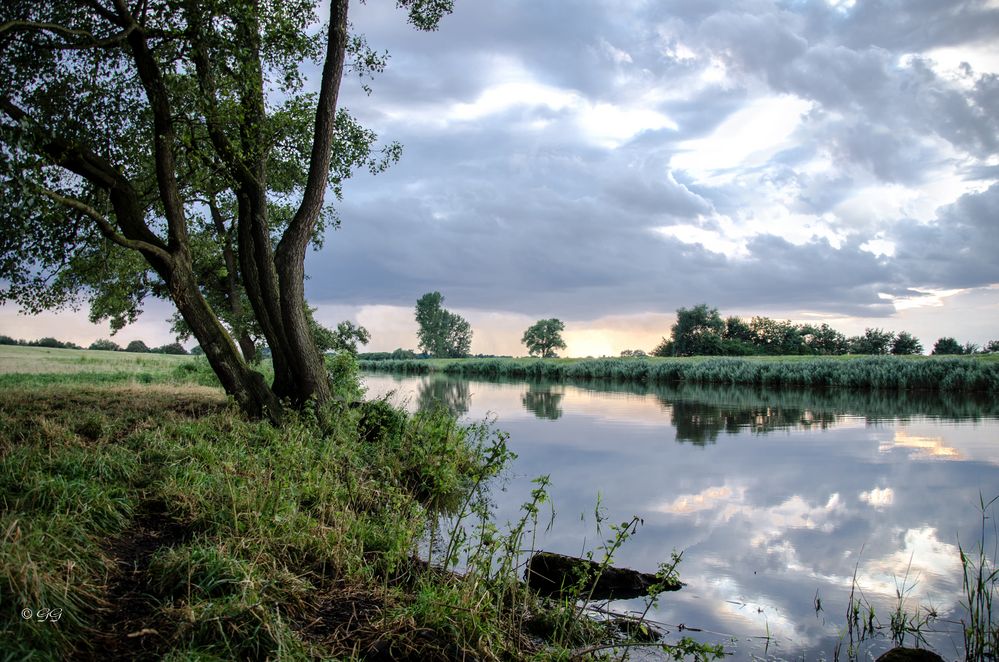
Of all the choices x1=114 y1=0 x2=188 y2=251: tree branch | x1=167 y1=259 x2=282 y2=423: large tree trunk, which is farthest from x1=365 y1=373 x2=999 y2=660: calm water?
x1=114 y1=0 x2=188 y2=251: tree branch

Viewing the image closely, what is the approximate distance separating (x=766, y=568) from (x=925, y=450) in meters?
8.79

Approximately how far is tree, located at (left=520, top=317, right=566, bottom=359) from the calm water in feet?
245

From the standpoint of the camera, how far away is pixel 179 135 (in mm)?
Answer: 12023

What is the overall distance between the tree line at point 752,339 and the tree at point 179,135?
59.4m

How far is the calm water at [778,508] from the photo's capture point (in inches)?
199

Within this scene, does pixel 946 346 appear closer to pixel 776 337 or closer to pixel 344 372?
pixel 776 337

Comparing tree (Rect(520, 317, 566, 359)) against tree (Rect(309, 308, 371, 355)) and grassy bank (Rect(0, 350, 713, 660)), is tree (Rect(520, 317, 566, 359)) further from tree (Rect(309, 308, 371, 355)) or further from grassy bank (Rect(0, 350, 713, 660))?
grassy bank (Rect(0, 350, 713, 660))

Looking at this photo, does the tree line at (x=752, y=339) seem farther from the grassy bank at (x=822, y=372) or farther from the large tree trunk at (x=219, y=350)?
the large tree trunk at (x=219, y=350)

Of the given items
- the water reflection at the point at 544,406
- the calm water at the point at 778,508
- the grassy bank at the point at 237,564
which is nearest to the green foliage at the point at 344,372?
the calm water at the point at 778,508

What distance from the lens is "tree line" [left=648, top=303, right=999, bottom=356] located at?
6097 centimetres

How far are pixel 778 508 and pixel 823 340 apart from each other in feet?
221

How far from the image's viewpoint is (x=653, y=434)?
15258 mm

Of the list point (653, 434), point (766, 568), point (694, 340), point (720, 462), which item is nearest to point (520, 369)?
point (694, 340)

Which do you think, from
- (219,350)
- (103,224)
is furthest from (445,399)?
(103,224)
